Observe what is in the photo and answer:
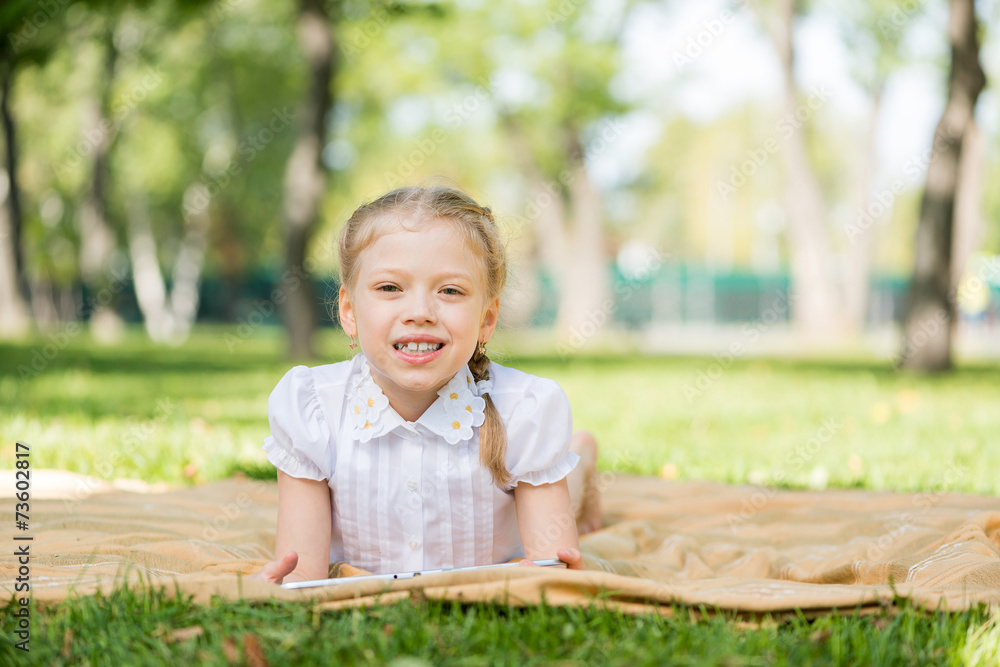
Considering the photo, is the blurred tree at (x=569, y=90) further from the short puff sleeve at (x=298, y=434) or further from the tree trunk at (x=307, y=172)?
the short puff sleeve at (x=298, y=434)

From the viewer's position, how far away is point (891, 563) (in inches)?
100

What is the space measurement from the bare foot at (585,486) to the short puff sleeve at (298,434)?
0.96 meters

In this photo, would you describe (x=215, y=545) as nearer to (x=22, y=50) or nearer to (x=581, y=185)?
(x=22, y=50)

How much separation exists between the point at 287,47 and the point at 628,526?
25091mm

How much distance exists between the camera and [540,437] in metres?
2.33

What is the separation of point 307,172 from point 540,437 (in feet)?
30.6

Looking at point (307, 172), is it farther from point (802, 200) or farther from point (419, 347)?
point (802, 200)

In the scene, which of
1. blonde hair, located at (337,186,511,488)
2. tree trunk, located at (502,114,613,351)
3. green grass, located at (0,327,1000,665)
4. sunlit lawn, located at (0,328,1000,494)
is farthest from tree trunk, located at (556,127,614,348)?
blonde hair, located at (337,186,511,488)

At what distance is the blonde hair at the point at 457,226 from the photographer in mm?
2299

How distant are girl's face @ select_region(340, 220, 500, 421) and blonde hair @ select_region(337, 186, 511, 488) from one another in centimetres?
4


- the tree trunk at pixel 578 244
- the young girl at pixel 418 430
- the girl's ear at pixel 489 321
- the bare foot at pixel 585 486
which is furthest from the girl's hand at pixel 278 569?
the tree trunk at pixel 578 244

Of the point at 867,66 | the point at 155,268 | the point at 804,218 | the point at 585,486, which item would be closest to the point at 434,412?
the point at 585,486

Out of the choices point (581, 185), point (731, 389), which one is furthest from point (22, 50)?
point (581, 185)

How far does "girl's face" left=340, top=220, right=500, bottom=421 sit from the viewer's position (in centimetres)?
221
